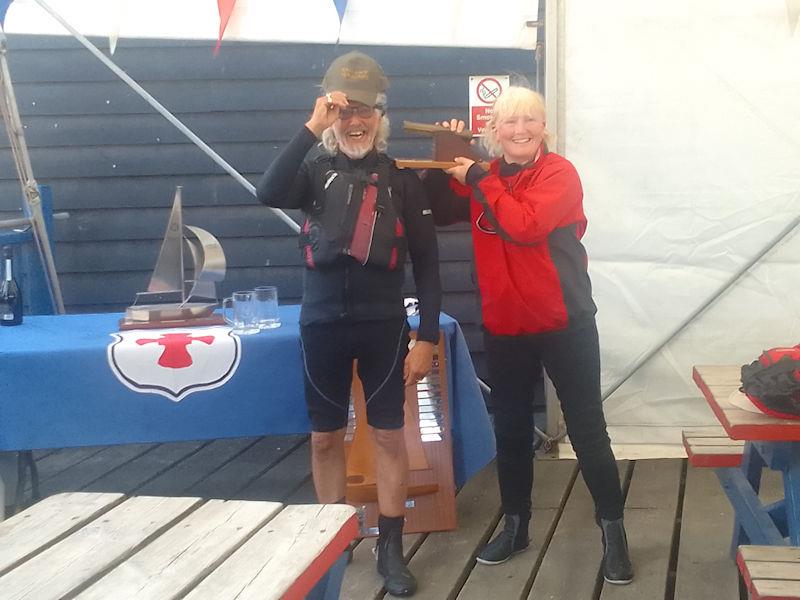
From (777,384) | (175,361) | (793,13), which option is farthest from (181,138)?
(777,384)

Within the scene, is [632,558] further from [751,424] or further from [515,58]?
[515,58]

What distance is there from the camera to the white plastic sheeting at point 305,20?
3535 millimetres

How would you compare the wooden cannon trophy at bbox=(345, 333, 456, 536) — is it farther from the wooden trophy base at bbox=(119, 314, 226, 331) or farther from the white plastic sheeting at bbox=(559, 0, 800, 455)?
the white plastic sheeting at bbox=(559, 0, 800, 455)

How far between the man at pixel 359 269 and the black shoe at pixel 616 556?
0.57m

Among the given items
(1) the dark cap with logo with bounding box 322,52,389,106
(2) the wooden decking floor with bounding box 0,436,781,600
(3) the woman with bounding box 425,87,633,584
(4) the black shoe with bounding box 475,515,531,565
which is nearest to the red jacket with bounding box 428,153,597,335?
(3) the woman with bounding box 425,87,633,584

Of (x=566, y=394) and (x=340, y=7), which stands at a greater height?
(x=340, y=7)

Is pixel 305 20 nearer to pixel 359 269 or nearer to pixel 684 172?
pixel 359 269

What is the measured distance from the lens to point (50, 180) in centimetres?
451

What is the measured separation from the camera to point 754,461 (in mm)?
2830

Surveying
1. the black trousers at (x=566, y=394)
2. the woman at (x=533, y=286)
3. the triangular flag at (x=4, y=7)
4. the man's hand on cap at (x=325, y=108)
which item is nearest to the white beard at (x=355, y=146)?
the man's hand on cap at (x=325, y=108)

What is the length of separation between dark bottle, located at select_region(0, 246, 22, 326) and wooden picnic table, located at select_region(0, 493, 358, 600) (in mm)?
1579

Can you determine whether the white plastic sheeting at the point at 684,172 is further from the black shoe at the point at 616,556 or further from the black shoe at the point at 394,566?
the black shoe at the point at 394,566

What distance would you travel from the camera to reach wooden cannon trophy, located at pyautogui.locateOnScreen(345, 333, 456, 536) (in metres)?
3.19

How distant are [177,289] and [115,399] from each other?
0.47 m
